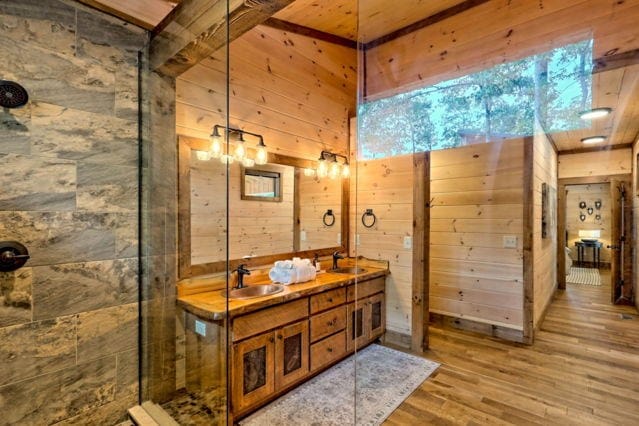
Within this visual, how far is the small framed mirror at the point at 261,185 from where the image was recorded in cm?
253

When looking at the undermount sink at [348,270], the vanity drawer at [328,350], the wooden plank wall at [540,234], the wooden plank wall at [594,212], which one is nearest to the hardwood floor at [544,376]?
the wooden plank wall at [540,234]

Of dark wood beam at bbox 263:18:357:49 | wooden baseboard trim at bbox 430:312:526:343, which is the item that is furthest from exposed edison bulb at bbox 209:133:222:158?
wooden baseboard trim at bbox 430:312:526:343

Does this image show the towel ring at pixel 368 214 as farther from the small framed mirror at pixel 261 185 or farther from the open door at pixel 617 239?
the open door at pixel 617 239

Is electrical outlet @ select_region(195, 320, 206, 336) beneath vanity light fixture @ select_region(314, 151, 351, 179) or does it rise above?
beneath

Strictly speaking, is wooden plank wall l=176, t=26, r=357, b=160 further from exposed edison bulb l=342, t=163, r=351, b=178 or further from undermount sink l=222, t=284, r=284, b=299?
undermount sink l=222, t=284, r=284, b=299

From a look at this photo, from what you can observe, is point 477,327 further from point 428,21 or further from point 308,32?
point 308,32

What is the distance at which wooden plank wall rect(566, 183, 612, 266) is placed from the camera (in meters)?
3.64

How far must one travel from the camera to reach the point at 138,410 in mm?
1868

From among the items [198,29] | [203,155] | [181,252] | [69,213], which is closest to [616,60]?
[198,29]

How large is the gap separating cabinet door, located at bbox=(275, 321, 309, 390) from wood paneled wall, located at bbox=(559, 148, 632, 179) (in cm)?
380

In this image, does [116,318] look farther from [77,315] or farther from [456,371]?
[456,371]

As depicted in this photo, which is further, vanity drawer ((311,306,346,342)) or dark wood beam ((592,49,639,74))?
vanity drawer ((311,306,346,342))

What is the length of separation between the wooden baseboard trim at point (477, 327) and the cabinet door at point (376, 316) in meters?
1.01

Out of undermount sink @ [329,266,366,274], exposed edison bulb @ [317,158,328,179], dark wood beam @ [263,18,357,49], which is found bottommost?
undermount sink @ [329,266,366,274]
